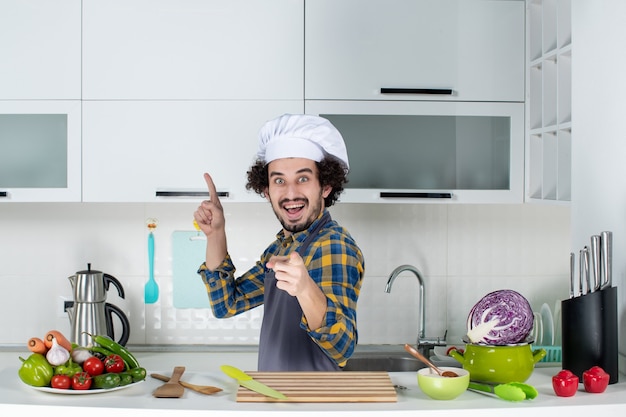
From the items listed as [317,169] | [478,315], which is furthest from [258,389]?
[317,169]

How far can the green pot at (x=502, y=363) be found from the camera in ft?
5.55

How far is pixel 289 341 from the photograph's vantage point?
6.58ft

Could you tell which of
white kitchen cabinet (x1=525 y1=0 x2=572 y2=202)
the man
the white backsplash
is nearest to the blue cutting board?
the white backsplash

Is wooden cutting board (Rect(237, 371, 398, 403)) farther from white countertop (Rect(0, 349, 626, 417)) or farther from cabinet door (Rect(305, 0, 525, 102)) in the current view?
cabinet door (Rect(305, 0, 525, 102))

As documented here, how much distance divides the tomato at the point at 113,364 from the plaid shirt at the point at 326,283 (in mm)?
400

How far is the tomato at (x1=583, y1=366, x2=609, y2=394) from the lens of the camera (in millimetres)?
1669

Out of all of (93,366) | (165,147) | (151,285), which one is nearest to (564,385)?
(93,366)

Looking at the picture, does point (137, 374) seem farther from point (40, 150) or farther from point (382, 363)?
point (382, 363)

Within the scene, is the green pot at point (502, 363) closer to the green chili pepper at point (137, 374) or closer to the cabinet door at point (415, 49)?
the green chili pepper at point (137, 374)

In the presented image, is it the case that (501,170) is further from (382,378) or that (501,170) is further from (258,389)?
(258,389)

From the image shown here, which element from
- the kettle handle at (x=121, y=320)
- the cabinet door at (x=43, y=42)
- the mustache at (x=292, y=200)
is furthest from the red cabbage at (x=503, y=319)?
the cabinet door at (x=43, y=42)

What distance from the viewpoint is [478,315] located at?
1719mm

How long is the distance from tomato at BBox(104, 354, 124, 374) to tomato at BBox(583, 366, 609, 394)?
1.02m

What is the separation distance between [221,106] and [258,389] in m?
1.32
